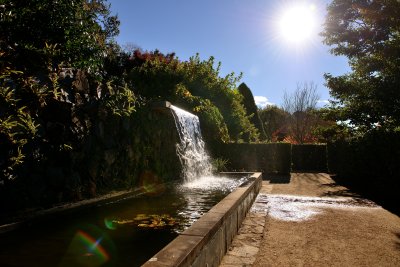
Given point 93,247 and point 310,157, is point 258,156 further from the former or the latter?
point 93,247

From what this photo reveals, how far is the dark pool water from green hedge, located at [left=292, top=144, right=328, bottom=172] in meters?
15.1

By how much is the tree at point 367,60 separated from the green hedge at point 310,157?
20.7 ft

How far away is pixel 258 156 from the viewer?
15.5 meters

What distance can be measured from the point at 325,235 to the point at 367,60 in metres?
8.71

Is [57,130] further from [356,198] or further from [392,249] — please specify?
[356,198]

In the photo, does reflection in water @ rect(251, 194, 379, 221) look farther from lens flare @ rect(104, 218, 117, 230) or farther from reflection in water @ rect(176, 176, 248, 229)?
lens flare @ rect(104, 218, 117, 230)

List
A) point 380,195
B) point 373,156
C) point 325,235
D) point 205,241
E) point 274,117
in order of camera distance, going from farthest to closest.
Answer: point 274,117 → point 373,156 → point 380,195 → point 325,235 → point 205,241

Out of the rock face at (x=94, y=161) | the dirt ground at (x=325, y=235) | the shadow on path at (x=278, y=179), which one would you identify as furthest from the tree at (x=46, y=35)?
the shadow on path at (x=278, y=179)

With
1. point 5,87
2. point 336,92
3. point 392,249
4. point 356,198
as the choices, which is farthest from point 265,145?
point 5,87

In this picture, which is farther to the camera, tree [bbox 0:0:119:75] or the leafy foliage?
the leafy foliage

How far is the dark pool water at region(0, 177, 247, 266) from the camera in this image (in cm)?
263

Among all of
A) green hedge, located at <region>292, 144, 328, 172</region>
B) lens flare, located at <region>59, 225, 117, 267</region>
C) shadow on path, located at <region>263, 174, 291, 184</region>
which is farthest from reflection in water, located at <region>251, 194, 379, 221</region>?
green hedge, located at <region>292, 144, 328, 172</region>

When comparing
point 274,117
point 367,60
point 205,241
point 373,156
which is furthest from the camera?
point 274,117

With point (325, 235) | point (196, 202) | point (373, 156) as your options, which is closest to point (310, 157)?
point (373, 156)
